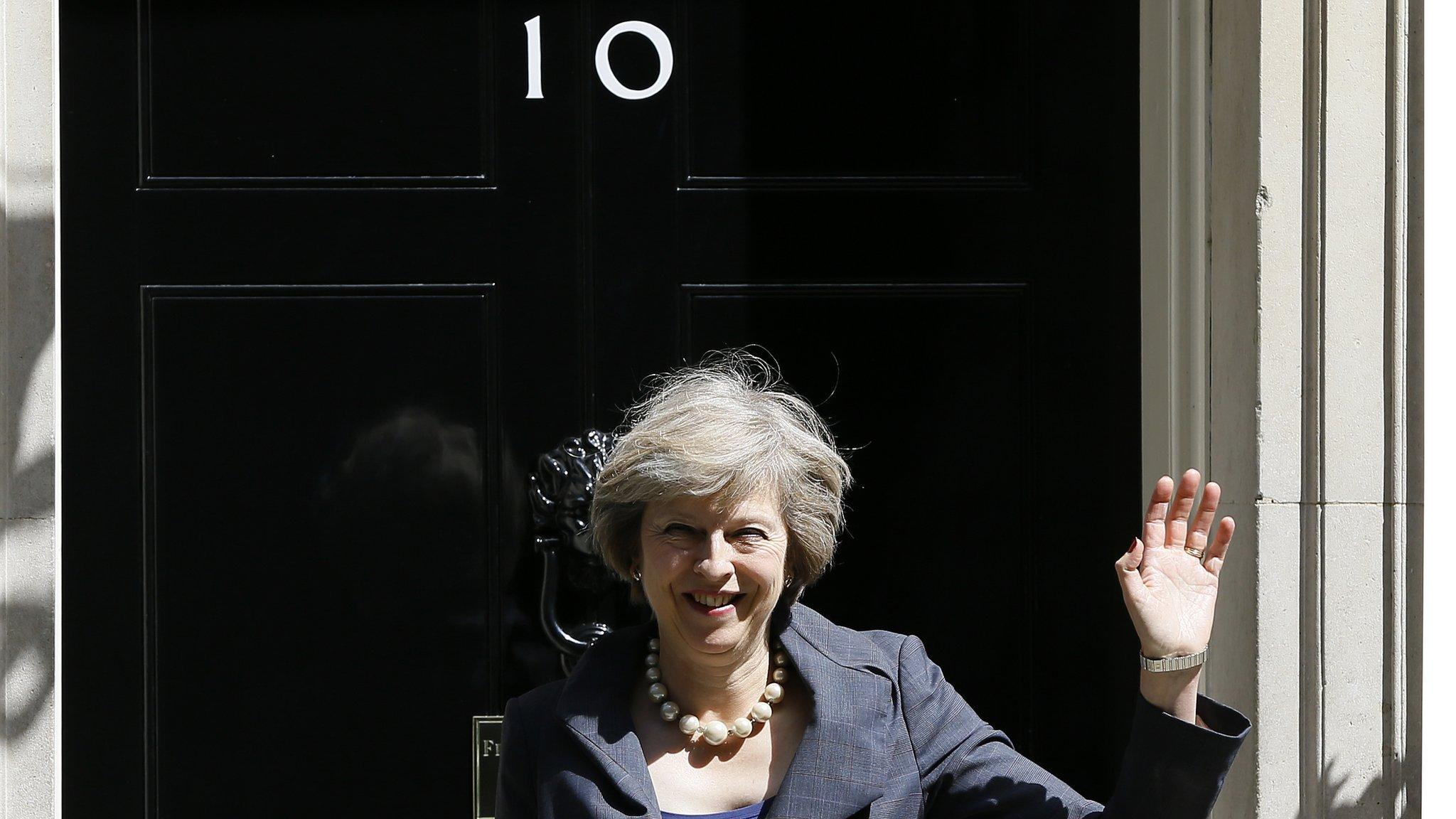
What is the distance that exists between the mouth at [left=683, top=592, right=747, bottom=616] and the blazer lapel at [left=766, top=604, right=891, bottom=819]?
0.14m

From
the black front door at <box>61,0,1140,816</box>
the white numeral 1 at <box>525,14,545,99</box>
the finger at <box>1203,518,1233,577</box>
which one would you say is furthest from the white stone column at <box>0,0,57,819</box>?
the finger at <box>1203,518,1233,577</box>

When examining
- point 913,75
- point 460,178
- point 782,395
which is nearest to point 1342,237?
point 913,75

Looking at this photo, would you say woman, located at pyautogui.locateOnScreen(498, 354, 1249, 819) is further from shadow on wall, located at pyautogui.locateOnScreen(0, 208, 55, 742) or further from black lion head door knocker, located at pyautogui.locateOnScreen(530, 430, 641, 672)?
shadow on wall, located at pyautogui.locateOnScreen(0, 208, 55, 742)

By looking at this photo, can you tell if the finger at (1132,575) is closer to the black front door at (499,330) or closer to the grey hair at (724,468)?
the grey hair at (724,468)

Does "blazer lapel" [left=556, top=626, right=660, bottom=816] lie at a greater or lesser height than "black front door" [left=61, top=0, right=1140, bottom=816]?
lesser

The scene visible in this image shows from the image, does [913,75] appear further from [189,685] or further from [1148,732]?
[189,685]

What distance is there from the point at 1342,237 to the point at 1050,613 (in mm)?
973

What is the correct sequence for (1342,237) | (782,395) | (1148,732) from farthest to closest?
(1342,237)
(782,395)
(1148,732)

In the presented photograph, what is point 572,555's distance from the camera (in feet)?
10.3

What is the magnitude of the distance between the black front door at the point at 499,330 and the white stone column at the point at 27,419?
122mm

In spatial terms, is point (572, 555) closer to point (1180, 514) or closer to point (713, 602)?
point (713, 602)

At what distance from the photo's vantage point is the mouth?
2.14 metres

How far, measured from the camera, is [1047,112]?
10.6 ft

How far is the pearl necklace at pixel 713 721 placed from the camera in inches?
86.5
